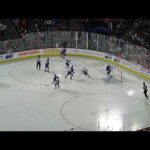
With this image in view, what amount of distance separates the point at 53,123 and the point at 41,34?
983 cm

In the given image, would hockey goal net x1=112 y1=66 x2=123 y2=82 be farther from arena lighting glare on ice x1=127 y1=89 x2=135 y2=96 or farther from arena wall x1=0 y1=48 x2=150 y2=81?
arena lighting glare on ice x1=127 y1=89 x2=135 y2=96

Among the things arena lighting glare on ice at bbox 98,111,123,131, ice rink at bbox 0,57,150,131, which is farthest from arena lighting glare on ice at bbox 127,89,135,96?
arena lighting glare on ice at bbox 98,111,123,131

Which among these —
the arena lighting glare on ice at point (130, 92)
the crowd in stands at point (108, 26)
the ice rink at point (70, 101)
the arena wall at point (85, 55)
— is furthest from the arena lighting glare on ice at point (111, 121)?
the crowd in stands at point (108, 26)

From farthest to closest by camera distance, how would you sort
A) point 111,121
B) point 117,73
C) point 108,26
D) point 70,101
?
point 108,26
point 117,73
point 70,101
point 111,121

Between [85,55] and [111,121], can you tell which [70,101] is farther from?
[85,55]

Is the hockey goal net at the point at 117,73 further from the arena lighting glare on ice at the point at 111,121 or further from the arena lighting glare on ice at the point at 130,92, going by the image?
the arena lighting glare on ice at the point at 111,121

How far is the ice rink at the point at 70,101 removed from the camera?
12.0 meters

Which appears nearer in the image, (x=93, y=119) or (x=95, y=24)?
(x=93, y=119)

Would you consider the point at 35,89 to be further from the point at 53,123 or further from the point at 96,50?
the point at 96,50

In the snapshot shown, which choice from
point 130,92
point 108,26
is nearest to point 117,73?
point 130,92

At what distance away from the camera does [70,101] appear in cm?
1417
